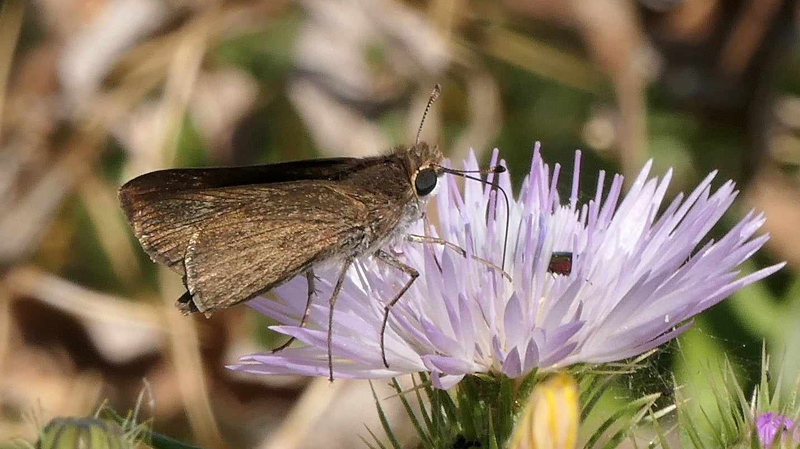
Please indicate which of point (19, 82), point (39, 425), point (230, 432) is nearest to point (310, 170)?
point (39, 425)

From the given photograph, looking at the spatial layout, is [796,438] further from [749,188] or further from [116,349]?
[116,349]

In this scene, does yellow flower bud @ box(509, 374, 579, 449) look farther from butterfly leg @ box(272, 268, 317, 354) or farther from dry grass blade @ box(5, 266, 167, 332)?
dry grass blade @ box(5, 266, 167, 332)

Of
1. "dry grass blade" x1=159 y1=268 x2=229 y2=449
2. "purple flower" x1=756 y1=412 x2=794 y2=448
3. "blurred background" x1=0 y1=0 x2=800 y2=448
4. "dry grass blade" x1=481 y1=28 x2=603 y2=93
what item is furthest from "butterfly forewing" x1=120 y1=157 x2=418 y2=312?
"dry grass blade" x1=481 y1=28 x2=603 y2=93

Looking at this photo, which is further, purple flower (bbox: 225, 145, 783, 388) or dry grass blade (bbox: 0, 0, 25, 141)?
dry grass blade (bbox: 0, 0, 25, 141)

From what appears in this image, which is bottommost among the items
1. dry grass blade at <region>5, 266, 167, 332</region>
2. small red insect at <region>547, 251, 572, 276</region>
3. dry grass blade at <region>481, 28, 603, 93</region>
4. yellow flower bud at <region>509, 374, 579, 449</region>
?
yellow flower bud at <region>509, 374, 579, 449</region>

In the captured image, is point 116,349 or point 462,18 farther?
point 462,18

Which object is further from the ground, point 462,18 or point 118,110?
point 462,18

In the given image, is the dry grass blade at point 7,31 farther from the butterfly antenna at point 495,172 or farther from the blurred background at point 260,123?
the butterfly antenna at point 495,172

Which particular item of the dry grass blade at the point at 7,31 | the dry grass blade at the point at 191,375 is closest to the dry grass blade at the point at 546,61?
the dry grass blade at the point at 191,375

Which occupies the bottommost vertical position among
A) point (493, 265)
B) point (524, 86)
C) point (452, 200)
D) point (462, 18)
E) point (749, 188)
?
point (493, 265)
